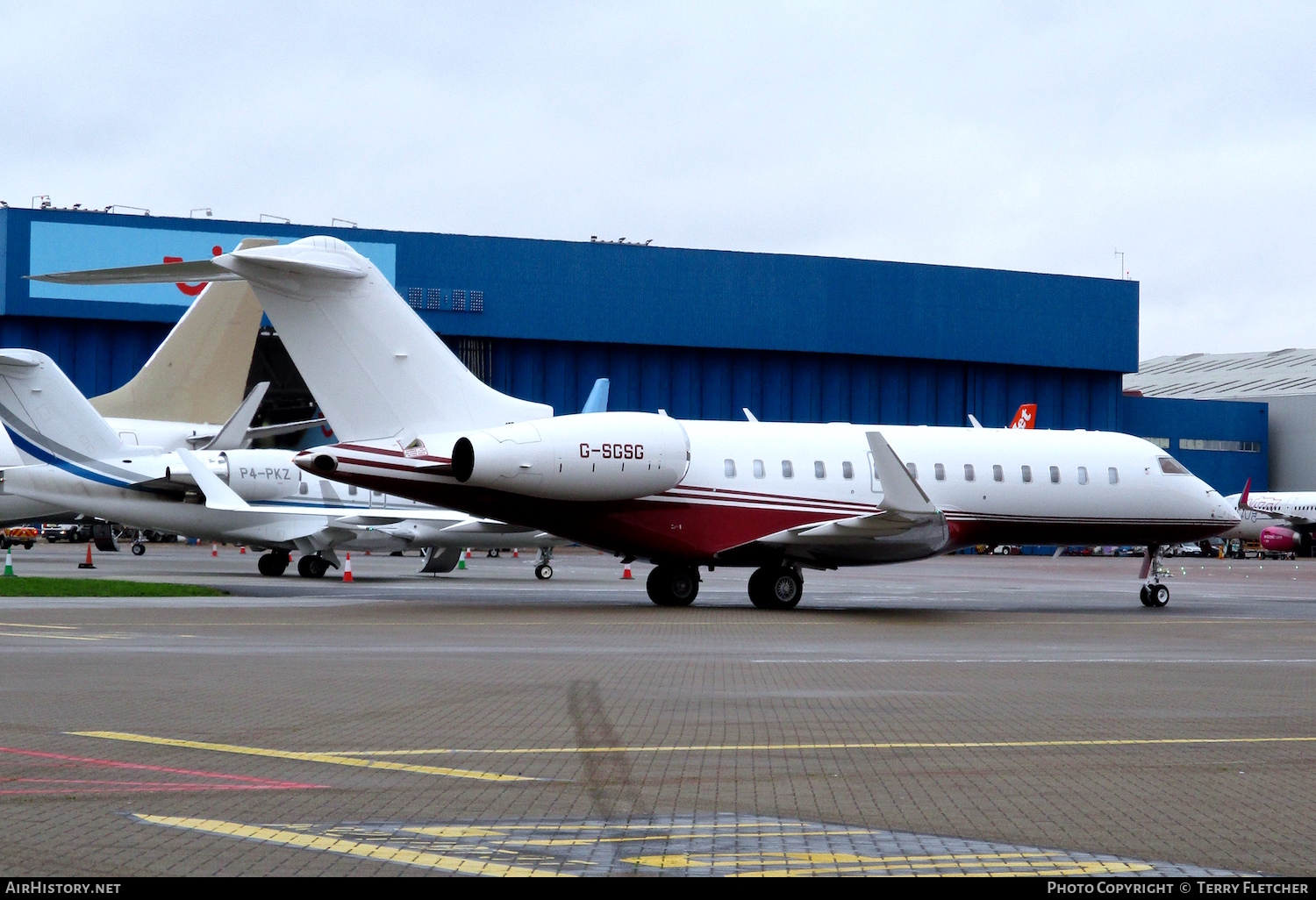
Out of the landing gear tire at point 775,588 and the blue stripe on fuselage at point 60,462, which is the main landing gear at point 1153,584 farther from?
the blue stripe on fuselage at point 60,462

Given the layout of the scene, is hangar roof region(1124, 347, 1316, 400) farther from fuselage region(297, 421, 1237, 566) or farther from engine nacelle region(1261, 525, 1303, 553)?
fuselage region(297, 421, 1237, 566)

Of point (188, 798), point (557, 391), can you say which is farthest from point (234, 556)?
point (188, 798)

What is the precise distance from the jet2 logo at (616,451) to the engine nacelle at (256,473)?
13916 mm

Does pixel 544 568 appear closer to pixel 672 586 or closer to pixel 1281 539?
pixel 672 586

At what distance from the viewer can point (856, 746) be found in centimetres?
1045

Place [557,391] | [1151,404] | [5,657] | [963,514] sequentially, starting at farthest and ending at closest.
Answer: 1. [1151,404]
2. [557,391]
3. [963,514]
4. [5,657]

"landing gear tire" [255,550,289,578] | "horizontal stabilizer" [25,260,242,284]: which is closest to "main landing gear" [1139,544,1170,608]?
"horizontal stabilizer" [25,260,242,284]

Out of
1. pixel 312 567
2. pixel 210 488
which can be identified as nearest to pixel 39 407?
pixel 210 488

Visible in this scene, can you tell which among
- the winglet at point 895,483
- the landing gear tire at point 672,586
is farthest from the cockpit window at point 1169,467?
the landing gear tire at point 672,586

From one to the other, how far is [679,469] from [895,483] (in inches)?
147

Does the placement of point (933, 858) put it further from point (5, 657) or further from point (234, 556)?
point (234, 556)

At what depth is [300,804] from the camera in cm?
782

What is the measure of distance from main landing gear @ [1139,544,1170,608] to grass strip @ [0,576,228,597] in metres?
18.3
